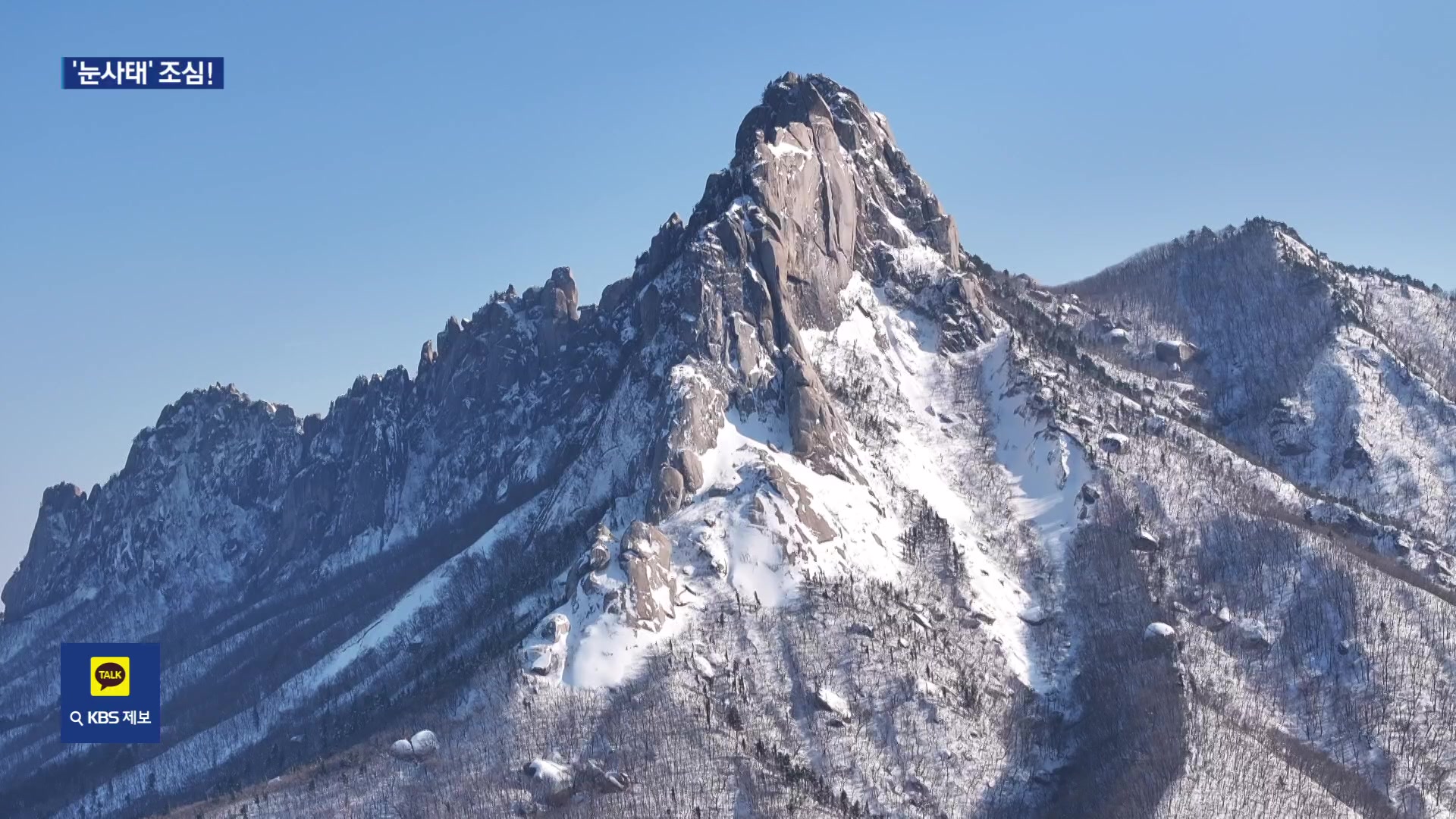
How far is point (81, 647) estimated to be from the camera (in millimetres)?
198375

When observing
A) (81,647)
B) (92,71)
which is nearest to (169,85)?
(92,71)

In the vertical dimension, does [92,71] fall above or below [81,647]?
above

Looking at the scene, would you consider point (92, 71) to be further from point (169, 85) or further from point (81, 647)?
point (81, 647)

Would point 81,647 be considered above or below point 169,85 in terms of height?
below

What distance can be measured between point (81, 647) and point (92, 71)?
216 feet

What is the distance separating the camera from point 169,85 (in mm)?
189375

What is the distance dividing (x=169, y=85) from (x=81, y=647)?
65397 mm

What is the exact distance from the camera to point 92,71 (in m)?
188

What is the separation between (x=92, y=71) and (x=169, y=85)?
27.6 feet
